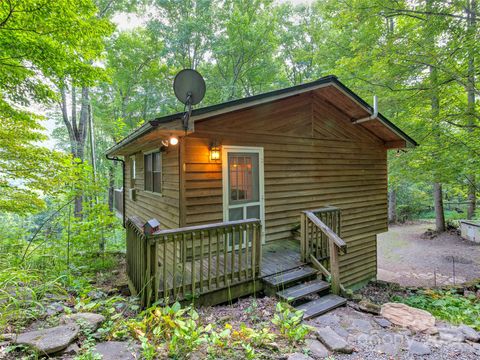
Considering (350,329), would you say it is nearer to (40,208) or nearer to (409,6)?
(40,208)

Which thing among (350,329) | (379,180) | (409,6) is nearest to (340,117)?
(379,180)

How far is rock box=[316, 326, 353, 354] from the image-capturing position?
258 cm

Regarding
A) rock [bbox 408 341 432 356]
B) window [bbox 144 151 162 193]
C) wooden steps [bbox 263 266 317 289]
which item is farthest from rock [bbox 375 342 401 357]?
window [bbox 144 151 162 193]

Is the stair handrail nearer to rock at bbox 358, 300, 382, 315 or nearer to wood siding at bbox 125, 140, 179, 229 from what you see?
rock at bbox 358, 300, 382, 315

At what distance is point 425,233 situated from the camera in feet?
43.4

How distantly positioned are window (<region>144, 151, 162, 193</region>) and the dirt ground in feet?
26.1

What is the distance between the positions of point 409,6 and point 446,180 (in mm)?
5880

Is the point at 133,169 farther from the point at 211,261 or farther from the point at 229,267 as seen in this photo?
Result: the point at 229,267

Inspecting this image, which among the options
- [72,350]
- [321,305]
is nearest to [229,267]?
[321,305]

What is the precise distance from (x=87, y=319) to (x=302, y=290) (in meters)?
2.96

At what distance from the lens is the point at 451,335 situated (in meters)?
3.03

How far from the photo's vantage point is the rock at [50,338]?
1925mm

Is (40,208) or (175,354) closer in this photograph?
(175,354)

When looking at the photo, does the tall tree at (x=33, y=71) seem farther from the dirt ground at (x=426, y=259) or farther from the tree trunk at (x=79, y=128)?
the dirt ground at (x=426, y=259)
